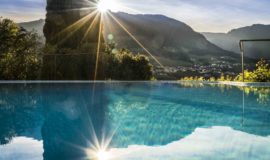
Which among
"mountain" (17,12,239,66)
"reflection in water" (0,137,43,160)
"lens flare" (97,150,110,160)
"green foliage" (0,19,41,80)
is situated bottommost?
"lens flare" (97,150,110,160)

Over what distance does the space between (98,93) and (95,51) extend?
4.75 meters

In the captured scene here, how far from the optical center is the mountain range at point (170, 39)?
86500 millimetres

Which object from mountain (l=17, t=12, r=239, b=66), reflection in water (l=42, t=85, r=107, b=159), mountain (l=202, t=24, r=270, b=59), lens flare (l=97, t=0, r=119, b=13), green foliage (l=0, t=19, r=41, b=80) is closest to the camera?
reflection in water (l=42, t=85, r=107, b=159)

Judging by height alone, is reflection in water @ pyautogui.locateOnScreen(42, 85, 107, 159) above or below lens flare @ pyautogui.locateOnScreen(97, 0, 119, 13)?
A: below

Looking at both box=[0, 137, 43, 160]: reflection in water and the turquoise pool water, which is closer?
box=[0, 137, 43, 160]: reflection in water

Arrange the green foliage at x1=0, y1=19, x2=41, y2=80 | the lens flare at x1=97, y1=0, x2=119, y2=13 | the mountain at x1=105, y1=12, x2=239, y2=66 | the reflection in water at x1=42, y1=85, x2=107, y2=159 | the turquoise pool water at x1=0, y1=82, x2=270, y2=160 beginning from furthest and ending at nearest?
the mountain at x1=105, y1=12, x2=239, y2=66, the lens flare at x1=97, y1=0, x2=119, y2=13, the green foliage at x1=0, y1=19, x2=41, y2=80, the reflection in water at x1=42, y1=85, x2=107, y2=159, the turquoise pool water at x1=0, y1=82, x2=270, y2=160

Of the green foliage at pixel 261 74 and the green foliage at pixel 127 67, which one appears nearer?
the green foliage at pixel 261 74

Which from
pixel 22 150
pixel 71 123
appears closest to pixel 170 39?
pixel 71 123

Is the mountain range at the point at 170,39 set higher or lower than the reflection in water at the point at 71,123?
higher

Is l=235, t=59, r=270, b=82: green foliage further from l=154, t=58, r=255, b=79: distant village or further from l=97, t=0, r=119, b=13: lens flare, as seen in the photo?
l=154, t=58, r=255, b=79: distant village

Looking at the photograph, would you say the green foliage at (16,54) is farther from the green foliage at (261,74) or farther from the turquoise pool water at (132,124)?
the green foliage at (261,74)

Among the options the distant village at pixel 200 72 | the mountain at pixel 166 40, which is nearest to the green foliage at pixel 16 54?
the distant village at pixel 200 72

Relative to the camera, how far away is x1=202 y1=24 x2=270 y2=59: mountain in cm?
9050

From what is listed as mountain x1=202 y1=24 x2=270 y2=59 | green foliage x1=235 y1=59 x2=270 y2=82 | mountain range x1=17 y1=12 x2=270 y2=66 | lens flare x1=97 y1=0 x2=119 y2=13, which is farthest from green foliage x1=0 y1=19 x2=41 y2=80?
mountain x1=202 y1=24 x2=270 y2=59
